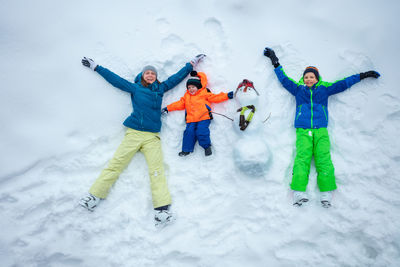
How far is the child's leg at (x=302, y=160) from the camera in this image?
3.07m

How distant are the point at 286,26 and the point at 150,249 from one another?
3713 millimetres

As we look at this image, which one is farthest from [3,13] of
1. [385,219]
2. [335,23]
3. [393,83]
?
[385,219]

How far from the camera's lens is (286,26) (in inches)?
149

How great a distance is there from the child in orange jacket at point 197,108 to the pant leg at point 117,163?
0.60m

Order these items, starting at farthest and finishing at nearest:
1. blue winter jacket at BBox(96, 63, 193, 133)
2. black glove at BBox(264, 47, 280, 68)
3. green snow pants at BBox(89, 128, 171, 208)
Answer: black glove at BBox(264, 47, 280, 68) < blue winter jacket at BBox(96, 63, 193, 133) < green snow pants at BBox(89, 128, 171, 208)

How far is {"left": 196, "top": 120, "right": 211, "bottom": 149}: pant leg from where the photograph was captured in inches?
132

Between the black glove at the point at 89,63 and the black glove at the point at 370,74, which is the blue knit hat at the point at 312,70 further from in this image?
the black glove at the point at 89,63

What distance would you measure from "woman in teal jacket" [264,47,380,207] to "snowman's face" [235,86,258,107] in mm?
487

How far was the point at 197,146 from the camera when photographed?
3553 millimetres

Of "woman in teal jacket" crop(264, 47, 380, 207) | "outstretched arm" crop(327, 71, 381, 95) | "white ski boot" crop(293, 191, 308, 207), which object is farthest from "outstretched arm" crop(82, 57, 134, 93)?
"outstretched arm" crop(327, 71, 381, 95)

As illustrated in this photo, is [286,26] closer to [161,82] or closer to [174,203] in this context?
[161,82]

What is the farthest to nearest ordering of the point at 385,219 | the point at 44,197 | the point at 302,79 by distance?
the point at 302,79
the point at 44,197
the point at 385,219

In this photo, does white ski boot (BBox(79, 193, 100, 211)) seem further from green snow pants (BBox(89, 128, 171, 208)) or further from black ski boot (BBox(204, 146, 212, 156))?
black ski boot (BBox(204, 146, 212, 156))

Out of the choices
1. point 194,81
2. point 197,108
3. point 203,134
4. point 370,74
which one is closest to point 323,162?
point 370,74
